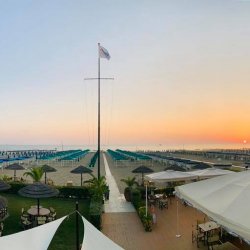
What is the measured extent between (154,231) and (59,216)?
5009 mm

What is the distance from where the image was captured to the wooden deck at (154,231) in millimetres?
12914

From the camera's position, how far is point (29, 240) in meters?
6.56

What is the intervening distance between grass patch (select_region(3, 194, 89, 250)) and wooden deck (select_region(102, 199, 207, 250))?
1.39 meters

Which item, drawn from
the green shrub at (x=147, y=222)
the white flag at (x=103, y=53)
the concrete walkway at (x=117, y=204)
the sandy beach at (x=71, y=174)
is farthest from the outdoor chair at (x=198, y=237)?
the white flag at (x=103, y=53)

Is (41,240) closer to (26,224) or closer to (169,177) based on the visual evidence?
(26,224)

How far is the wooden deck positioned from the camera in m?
12.9

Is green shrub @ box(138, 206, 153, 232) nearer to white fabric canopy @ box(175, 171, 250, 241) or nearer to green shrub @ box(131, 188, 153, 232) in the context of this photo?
green shrub @ box(131, 188, 153, 232)

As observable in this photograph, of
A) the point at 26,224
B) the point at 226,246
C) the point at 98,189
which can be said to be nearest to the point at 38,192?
the point at 26,224

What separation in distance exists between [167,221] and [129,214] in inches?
85.6

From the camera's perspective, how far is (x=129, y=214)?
18000 millimetres

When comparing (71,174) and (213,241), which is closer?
(213,241)

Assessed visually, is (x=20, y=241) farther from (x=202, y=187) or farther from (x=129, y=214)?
(x=129, y=214)

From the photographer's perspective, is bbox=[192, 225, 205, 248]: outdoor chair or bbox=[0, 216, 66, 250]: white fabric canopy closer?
bbox=[0, 216, 66, 250]: white fabric canopy

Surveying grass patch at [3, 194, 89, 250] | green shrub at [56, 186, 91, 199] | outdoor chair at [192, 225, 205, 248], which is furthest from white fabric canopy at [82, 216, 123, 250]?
green shrub at [56, 186, 91, 199]
